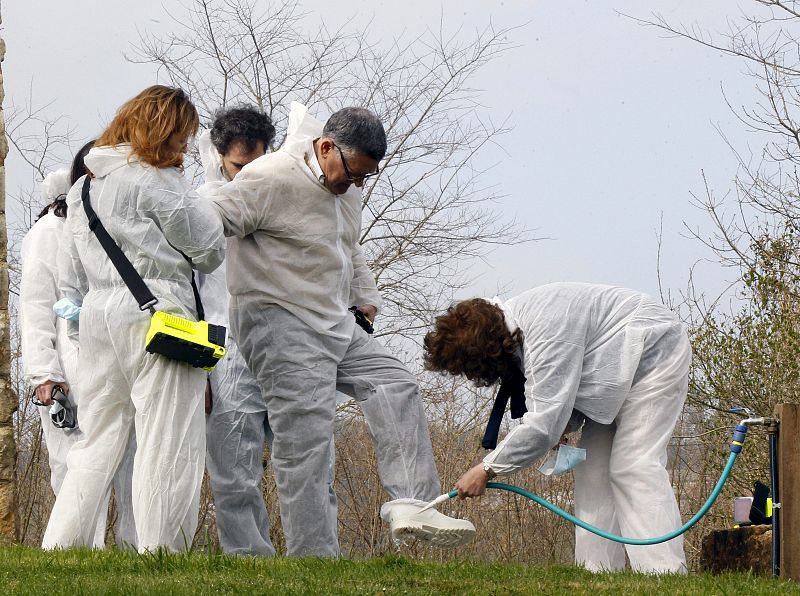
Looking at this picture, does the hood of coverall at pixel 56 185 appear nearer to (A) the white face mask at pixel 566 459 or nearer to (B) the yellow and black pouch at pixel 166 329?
(B) the yellow and black pouch at pixel 166 329

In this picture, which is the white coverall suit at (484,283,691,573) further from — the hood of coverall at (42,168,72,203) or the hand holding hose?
the hood of coverall at (42,168,72,203)

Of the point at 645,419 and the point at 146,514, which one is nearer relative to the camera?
the point at 146,514

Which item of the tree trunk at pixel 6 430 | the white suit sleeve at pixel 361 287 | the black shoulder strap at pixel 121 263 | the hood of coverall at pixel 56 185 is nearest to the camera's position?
the black shoulder strap at pixel 121 263

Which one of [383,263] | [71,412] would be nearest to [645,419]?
[71,412]

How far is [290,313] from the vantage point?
532 cm

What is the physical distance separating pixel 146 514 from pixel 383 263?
892cm

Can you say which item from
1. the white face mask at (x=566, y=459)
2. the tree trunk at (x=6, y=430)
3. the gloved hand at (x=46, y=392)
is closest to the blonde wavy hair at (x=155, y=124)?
the gloved hand at (x=46, y=392)

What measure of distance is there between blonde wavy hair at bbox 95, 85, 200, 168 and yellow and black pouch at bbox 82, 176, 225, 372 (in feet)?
1.00

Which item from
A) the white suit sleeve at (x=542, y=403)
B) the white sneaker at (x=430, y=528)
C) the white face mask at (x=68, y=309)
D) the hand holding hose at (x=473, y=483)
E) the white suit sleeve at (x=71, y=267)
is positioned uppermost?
the white suit sleeve at (x=71, y=267)

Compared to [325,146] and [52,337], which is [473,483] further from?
[52,337]

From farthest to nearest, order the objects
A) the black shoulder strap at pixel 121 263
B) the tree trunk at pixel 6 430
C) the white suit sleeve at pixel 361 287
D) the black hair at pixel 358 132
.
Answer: the tree trunk at pixel 6 430
the white suit sleeve at pixel 361 287
the black hair at pixel 358 132
the black shoulder strap at pixel 121 263

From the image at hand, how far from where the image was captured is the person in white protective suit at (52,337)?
6121 millimetres

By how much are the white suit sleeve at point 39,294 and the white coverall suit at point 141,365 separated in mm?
1424

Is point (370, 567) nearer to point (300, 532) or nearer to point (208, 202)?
point (300, 532)
